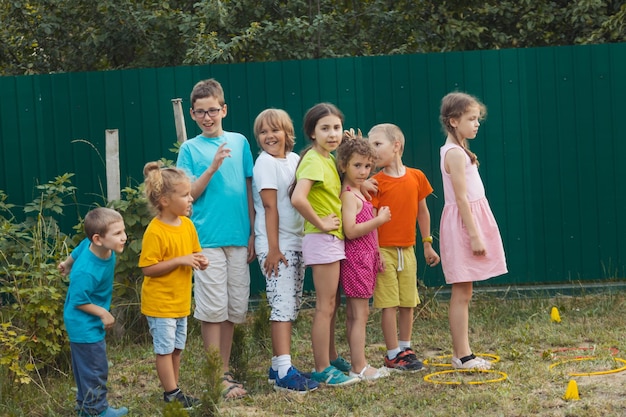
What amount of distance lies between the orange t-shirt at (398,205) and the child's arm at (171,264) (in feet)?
4.26

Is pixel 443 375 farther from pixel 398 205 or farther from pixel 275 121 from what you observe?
pixel 275 121

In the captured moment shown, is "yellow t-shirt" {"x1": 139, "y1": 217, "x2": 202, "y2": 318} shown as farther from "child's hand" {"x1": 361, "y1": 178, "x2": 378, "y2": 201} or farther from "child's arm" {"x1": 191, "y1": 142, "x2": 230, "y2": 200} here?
"child's hand" {"x1": 361, "y1": 178, "x2": 378, "y2": 201}

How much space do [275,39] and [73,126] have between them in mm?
3702

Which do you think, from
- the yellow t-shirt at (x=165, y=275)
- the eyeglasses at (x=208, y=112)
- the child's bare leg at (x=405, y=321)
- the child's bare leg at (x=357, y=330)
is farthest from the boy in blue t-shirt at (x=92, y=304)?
the child's bare leg at (x=405, y=321)

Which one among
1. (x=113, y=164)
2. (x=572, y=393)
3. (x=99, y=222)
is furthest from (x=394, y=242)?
(x=113, y=164)

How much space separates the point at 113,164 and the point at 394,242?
244 centimetres

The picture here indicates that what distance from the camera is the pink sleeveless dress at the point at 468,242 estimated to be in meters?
5.43

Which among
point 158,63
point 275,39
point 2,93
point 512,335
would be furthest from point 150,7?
point 512,335

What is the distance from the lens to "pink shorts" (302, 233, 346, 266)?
202 inches

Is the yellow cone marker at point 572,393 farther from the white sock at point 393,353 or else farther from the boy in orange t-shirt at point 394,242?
the white sock at point 393,353

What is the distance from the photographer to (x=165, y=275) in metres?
4.76

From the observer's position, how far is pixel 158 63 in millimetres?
11078

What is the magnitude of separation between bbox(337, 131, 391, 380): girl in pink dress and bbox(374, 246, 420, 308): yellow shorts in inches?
7.4

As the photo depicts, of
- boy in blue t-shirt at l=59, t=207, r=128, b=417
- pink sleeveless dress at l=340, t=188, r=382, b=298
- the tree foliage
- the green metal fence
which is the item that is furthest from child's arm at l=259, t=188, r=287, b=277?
the tree foliage
